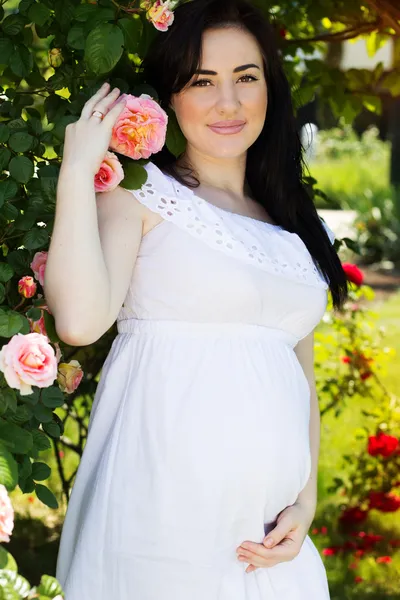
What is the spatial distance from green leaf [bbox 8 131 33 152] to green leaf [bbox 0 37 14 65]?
255 mm

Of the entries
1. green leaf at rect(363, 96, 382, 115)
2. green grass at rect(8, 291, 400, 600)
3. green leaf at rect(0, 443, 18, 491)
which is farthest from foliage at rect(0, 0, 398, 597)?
green grass at rect(8, 291, 400, 600)

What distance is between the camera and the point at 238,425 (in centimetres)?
204

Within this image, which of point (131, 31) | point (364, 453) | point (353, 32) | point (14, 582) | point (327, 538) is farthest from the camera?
point (364, 453)

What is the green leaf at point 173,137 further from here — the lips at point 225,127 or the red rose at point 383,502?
A: the red rose at point 383,502

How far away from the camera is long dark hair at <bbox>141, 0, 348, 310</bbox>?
2205 mm

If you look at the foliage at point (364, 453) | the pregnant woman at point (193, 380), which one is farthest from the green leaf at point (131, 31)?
the foliage at point (364, 453)

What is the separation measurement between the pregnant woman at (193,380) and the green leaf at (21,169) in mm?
115

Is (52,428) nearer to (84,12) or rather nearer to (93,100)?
(93,100)

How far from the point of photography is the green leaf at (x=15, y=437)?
167cm

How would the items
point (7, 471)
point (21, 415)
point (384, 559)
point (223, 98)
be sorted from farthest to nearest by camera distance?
1. point (384, 559)
2. point (223, 98)
3. point (21, 415)
4. point (7, 471)

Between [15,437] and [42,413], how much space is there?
0.15m

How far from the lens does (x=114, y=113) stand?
1.86 meters

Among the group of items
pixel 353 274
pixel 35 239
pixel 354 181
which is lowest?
pixel 354 181

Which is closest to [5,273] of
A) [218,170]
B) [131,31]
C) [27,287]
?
[27,287]
